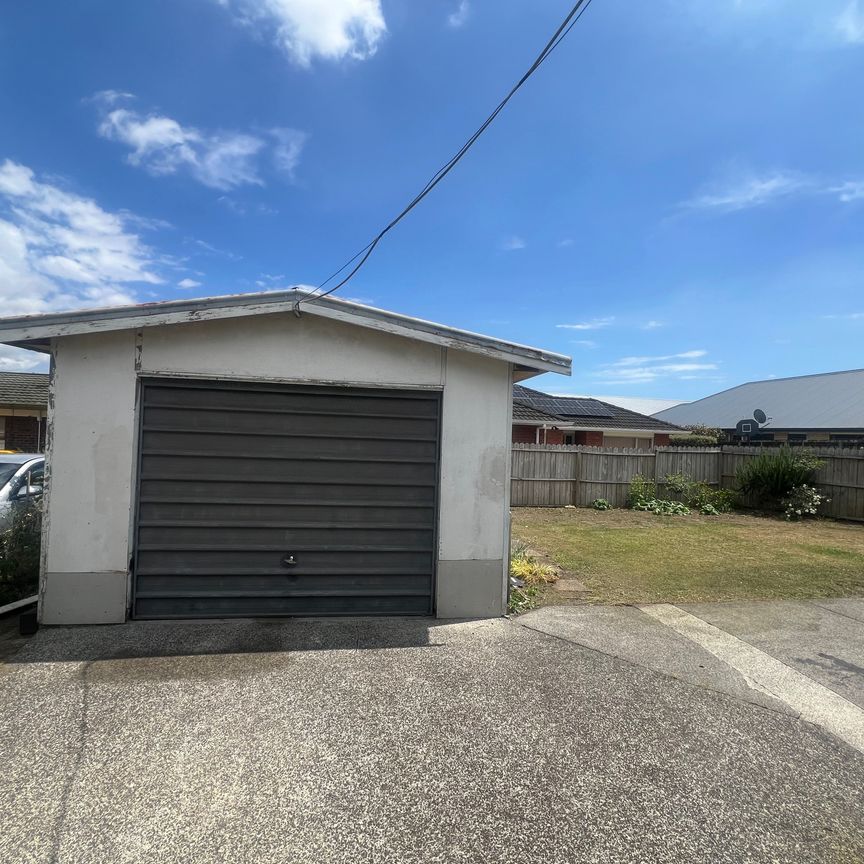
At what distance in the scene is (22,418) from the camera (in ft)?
64.4

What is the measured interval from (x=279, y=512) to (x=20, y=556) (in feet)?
8.88

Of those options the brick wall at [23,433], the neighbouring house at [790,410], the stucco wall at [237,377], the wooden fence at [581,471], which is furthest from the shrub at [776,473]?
the brick wall at [23,433]

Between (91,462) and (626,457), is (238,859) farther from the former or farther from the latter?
(626,457)

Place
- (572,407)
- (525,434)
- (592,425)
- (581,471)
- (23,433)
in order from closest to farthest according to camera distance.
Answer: (581,471) → (23,433) → (525,434) → (592,425) → (572,407)

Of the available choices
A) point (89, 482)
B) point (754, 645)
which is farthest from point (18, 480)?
point (754, 645)

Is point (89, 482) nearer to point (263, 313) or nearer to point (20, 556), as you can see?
point (20, 556)

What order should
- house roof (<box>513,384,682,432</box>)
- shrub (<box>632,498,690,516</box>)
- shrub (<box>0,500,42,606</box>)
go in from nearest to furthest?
shrub (<box>0,500,42,606</box>), shrub (<box>632,498,690,516</box>), house roof (<box>513,384,682,432</box>)

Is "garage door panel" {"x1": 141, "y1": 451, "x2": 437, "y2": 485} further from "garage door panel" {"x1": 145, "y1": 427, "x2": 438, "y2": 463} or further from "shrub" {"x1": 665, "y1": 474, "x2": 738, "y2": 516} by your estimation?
"shrub" {"x1": 665, "y1": 474, "x2": 738, "y2": 516}

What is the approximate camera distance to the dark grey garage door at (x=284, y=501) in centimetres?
500

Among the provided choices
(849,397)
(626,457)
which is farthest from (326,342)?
(849,397)

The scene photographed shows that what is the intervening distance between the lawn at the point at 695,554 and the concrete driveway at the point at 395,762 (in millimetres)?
2532

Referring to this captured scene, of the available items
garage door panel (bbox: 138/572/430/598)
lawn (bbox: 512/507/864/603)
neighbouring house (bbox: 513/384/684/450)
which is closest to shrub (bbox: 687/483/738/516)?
lawn (bbox: 512/507/864/603)

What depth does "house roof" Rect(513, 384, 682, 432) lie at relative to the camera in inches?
950

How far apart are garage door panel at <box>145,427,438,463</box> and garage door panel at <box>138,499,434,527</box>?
18.0 inches
